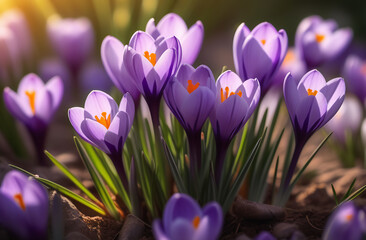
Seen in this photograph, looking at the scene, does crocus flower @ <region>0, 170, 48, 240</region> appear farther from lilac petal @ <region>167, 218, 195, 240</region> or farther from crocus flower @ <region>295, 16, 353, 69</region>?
crocus flower @ <region>295, 16, 353, 69</region>

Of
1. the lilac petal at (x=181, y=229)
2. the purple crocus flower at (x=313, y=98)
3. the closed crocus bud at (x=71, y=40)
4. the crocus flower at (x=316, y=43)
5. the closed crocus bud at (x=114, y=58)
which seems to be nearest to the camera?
the lilac petal at (x=181, y=229)

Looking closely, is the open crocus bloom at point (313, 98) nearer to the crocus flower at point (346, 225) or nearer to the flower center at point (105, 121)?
the crocus flower at point (346, 225)

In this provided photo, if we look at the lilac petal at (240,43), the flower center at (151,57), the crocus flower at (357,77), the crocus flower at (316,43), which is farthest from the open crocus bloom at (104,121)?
the crocus flower at (357,77)

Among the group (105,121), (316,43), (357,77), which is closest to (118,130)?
(105,121)

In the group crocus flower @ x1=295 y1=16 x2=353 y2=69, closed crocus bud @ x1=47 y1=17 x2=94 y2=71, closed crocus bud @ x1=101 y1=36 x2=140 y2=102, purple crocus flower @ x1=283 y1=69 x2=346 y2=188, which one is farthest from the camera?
closed crocus bud @ x1=47 y1=17 x2=94 y2=71

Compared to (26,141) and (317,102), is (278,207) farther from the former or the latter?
(26,141)

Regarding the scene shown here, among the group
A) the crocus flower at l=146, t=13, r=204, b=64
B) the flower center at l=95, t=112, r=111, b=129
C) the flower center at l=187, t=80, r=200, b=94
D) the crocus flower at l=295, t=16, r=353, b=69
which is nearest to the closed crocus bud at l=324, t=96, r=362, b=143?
the crocus flower at l=295, t=16, r=353, b=69

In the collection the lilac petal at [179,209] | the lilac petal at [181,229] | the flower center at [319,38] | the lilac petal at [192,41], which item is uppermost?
the lilac petal at [192,41]
